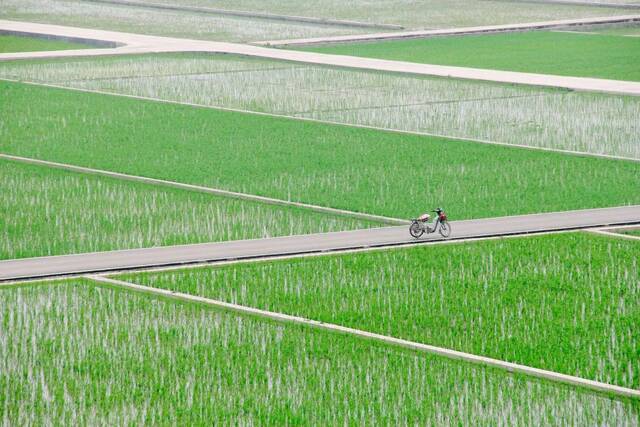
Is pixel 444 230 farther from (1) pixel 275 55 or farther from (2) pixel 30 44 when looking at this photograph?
(2) pixel 30 44

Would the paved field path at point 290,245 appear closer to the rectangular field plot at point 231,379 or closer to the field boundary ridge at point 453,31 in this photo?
the rectangular field plot at point 231,379

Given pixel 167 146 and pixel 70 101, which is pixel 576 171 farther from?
pixel 70 101

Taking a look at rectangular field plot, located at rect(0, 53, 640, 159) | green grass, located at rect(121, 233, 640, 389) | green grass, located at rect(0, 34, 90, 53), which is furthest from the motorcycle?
green grass, located at rect(0, 34, 90, 53)

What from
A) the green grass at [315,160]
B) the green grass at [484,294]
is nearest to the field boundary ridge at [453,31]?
the green grass at [315,160]

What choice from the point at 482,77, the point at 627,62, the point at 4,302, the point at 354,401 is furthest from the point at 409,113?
the point at 354,401

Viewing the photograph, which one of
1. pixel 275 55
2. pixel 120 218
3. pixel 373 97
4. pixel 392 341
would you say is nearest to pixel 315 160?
pixel 120 218

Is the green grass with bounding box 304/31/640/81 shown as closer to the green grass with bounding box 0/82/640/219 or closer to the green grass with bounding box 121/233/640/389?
the green grass with bounding box 0/82/640/219
